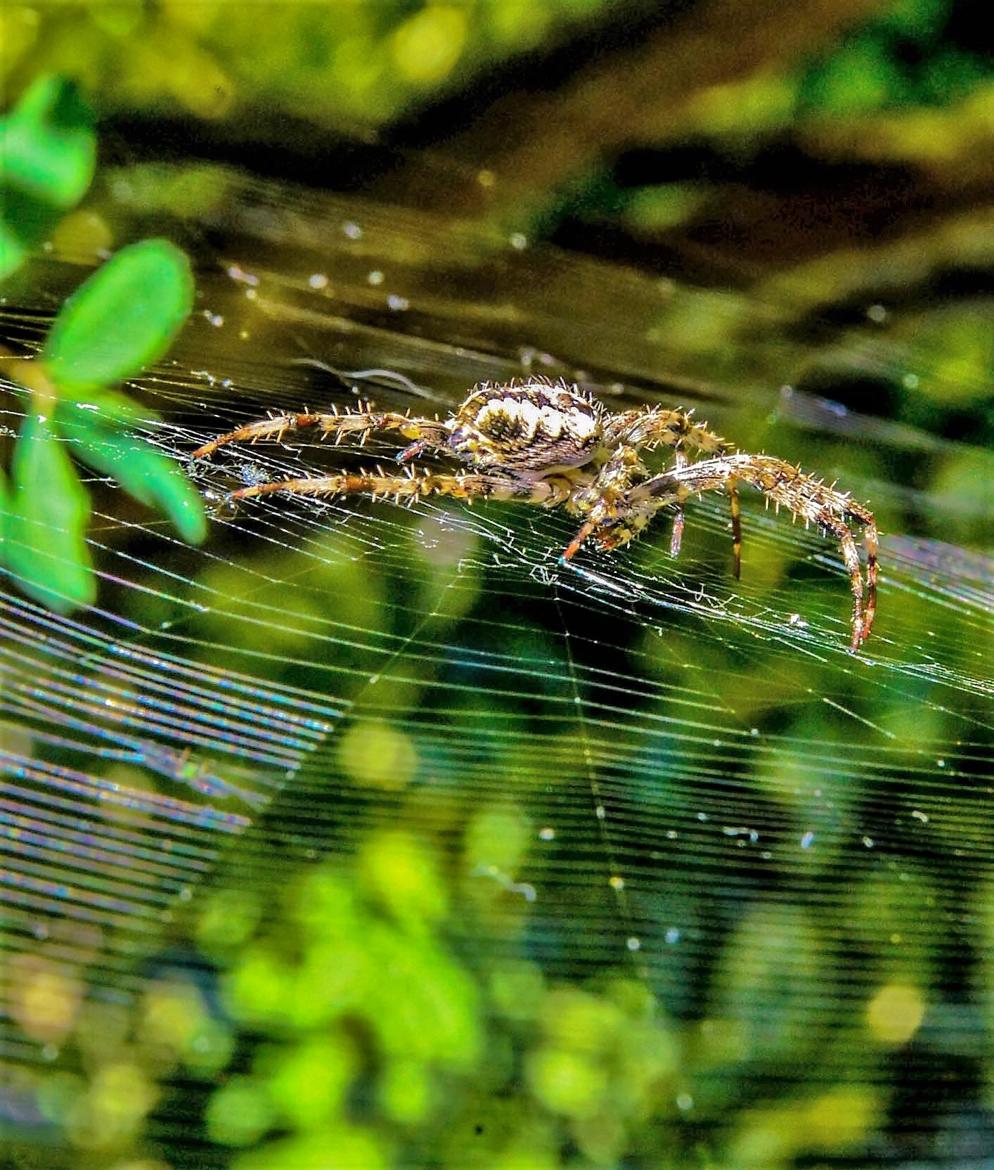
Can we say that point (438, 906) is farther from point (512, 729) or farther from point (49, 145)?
point (49, 145)

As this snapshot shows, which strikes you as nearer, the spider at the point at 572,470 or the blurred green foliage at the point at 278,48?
the spider at the point at 572,470

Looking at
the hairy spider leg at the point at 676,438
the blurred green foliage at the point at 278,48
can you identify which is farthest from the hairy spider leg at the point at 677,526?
the blurred green foliage at the point at 278,48

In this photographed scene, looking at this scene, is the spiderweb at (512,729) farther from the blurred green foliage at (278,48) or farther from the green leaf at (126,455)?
the blurred green foliage at (278,48)

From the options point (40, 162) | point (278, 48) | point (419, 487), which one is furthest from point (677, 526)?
point (278, 48)

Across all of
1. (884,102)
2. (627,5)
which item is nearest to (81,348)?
(627,5)

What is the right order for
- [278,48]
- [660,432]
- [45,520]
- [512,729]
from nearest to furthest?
[45,520] < [660,432] < [512,729] < [278,48]
